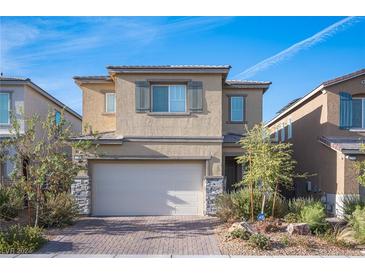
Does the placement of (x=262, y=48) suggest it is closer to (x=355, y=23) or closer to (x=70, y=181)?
(x=355, y=23)

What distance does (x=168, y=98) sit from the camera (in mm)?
16812

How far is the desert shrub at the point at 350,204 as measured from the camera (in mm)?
14097

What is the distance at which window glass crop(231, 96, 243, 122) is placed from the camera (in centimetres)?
1988

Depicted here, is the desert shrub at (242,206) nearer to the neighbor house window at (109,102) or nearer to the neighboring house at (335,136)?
the neighboring house at (335,136)

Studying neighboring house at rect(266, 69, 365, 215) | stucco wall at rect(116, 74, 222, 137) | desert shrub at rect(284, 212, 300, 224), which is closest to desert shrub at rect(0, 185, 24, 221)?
stucco wall at rect(116, 74, 222, 137)

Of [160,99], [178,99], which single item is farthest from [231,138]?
[160,99]

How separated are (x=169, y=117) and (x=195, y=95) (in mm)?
1450

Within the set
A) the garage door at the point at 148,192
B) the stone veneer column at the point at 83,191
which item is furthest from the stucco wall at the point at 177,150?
the stone veneer column at the point at 83,191

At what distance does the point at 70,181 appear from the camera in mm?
13375

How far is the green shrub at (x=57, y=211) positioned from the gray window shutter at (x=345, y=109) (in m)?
11.9

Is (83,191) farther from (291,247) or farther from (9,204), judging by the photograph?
(291,247)

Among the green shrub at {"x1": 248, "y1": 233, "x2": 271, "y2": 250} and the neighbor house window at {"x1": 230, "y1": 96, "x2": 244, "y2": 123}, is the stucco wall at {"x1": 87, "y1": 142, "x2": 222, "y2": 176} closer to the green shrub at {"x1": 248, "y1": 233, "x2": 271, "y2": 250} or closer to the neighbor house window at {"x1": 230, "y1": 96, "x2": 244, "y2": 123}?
the neighbor house window at {"x1": 230, "y1": 96, "x2": 244, "y2": 123}

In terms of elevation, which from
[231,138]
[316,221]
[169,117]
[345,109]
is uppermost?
[345,109]
